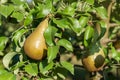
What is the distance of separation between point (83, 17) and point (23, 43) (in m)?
0.23

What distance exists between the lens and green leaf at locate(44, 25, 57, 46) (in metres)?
1.12

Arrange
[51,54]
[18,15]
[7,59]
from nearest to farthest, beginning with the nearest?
[51,54] → [18,15] → [7,59]

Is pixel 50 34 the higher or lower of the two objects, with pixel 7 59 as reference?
higher

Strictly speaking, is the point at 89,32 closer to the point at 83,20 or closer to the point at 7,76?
the point at 83,20

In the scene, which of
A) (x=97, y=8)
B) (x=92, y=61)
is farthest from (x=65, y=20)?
(x=92, y=61)

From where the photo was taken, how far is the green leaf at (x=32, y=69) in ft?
3.85

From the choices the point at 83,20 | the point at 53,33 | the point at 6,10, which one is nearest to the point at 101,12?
the point at 83,20

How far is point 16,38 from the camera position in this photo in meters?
1.20

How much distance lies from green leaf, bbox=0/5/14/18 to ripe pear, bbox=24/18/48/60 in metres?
0.10

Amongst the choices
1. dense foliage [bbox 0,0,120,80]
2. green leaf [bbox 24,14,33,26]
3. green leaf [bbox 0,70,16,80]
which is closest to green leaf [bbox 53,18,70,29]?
dense foliage [bbox 0,0,120,80]

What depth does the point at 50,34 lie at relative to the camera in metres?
1.12

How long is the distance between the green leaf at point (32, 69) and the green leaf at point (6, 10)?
180 mm

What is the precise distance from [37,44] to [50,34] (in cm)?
6

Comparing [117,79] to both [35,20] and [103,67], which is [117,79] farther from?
[35,20]
